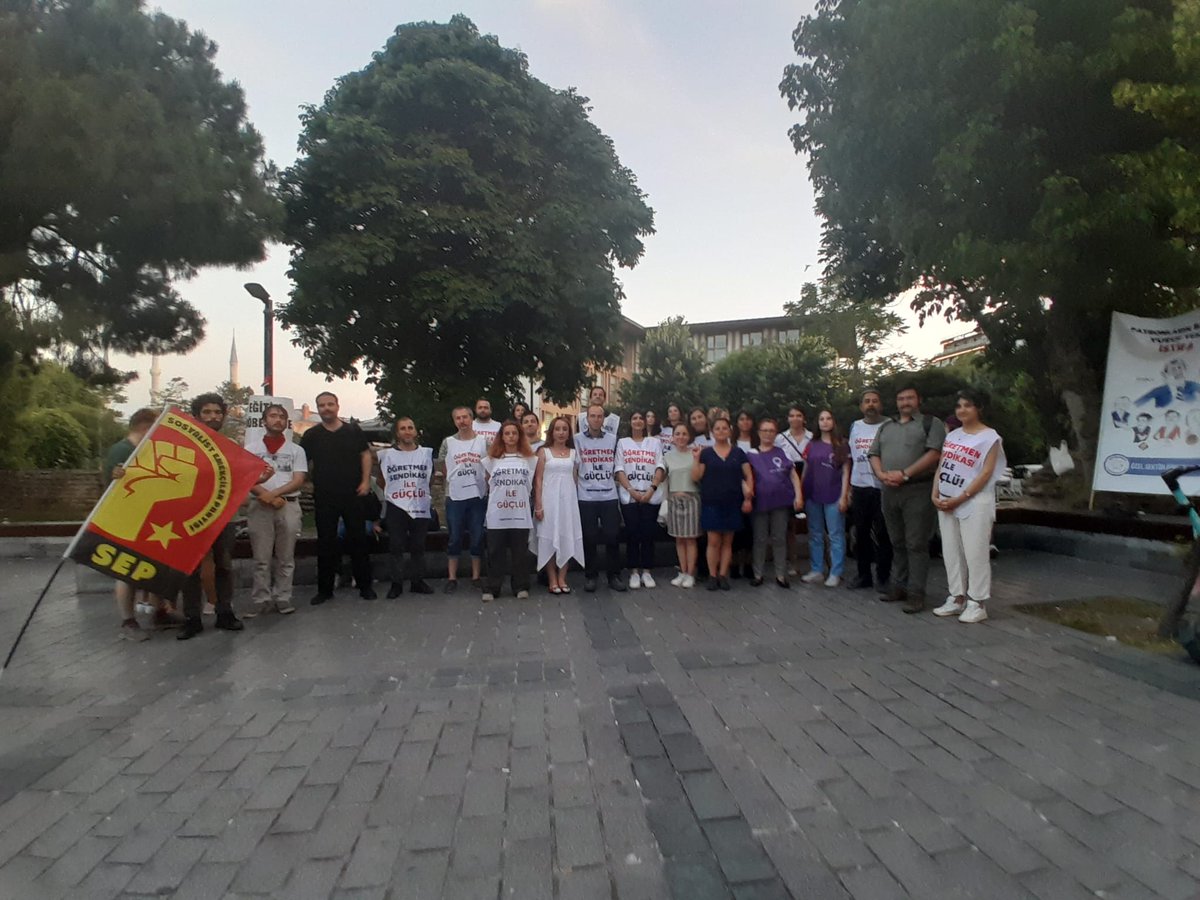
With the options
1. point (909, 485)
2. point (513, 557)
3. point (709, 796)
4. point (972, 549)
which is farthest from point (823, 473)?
point (709, 796)

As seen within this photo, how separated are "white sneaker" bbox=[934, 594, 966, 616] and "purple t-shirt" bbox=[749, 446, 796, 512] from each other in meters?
1.76

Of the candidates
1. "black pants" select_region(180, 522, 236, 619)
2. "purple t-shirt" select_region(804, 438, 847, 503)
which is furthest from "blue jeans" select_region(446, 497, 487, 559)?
"purple t-shirt" select_region(804, 438, 847, 503)

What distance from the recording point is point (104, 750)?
3.72m

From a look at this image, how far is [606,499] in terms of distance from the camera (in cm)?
764

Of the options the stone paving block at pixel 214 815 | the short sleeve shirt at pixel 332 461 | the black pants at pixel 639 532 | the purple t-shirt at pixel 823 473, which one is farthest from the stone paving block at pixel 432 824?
the purple t-shirt at pixel 823 473

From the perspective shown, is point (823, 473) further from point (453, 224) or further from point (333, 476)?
point (453, 224)

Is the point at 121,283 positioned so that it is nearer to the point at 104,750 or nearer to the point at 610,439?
the point at 610,439

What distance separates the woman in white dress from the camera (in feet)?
24.3

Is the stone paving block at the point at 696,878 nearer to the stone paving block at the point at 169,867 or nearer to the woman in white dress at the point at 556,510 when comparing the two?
the stone paving block at the point at 169,867

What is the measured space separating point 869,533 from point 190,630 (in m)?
6.04

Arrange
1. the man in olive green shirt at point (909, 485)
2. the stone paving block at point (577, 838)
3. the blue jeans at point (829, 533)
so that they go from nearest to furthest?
the stone paving block at point (577, 838), the man in olive green shirt at point (909, 485), the blue jeans at point (829, 533)

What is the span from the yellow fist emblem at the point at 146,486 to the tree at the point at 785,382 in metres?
22.9

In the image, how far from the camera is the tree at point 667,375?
35906 mm

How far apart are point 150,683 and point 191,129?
507 inches
